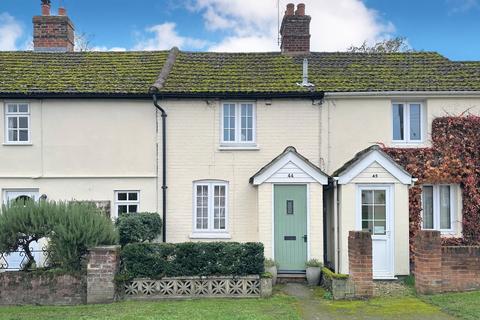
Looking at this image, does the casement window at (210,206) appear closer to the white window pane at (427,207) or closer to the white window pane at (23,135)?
the white window pane at (23,135)

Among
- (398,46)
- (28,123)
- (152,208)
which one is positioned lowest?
(152,208)

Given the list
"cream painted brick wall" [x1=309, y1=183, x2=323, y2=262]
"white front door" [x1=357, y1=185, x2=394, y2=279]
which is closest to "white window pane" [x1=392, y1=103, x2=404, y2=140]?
"white front door" [x1=357, y1=185, x2=394, y2=279]

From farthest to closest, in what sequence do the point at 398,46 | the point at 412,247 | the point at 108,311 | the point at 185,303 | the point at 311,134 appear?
1. the point at 398,46
2. the point at 311,134
3. the point at 412,247
4. the point at 185,303
5. the point at 108,311

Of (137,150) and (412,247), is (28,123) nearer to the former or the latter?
(137,150)

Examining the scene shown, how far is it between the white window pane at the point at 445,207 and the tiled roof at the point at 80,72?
32.8ft

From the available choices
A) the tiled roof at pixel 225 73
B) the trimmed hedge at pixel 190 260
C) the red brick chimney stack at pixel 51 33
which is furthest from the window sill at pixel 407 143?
the red brick chimney stack at pixel 51 33

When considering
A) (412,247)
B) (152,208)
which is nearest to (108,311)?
(152,208)

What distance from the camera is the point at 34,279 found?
43.1 ft

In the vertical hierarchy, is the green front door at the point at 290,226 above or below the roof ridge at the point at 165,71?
below

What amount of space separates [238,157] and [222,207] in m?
1.67

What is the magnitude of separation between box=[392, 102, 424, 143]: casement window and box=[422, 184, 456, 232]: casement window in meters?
1.66

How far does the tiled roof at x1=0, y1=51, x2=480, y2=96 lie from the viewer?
1770cm

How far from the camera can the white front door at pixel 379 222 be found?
16.0 meters

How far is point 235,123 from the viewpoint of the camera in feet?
58.5
